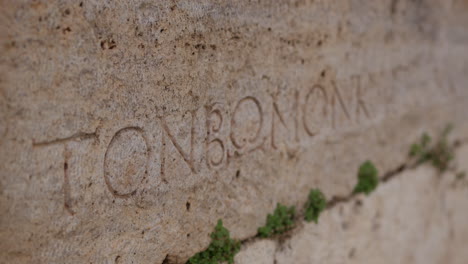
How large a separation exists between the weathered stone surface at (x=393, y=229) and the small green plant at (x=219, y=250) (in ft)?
0.33

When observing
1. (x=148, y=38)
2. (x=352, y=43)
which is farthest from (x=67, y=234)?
(x=352, y=43)

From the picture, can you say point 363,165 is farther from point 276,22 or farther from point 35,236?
point 35,236

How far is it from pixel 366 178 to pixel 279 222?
0.95 metres

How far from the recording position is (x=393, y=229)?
11.5ft

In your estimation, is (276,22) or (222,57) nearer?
(222,57)

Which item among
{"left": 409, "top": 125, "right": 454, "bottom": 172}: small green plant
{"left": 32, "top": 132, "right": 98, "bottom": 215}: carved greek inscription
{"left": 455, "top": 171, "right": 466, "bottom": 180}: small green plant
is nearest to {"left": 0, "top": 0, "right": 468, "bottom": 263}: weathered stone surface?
{"left": 32, "top": 132, "right": 98, "bottom": 215}: carved greek inscription

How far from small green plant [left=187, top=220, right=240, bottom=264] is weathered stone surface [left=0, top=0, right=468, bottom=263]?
40mm

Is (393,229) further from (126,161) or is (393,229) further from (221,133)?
(126,161)

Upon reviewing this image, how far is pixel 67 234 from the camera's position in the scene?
167cm

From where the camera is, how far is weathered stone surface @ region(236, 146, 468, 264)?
8.83 feet

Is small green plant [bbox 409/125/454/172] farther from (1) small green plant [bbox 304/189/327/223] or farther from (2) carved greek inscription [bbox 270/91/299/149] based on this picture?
(2) carved greek inscription [bbox 270/91/299/149]

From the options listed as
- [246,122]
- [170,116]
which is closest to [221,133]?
[246,122]

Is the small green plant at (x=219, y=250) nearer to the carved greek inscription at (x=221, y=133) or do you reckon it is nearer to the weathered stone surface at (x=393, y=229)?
the weathered stone surface at (x=393, y=229)

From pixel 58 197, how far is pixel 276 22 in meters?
1.32
